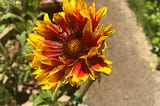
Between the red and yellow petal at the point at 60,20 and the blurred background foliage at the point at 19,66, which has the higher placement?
the red and yellow petal at the point at 60,20

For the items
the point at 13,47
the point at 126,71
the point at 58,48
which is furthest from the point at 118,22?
the point at 58,48

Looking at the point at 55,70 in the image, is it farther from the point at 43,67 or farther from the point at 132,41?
the point at 132,41

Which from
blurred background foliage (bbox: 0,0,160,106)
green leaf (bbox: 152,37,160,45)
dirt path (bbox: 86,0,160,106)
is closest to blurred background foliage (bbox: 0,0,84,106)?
blurred background foliage (bbox: 0,0,160,106)

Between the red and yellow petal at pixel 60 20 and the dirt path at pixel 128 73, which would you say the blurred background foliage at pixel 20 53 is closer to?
the dirt path at pixel 128 73

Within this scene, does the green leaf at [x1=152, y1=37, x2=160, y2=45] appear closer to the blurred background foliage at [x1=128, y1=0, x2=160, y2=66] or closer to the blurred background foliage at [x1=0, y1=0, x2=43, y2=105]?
the blurred background foliage at [x1=128, y1=0, x2=160, y2=66]

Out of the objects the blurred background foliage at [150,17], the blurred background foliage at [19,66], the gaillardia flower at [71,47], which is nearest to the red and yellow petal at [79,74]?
the gaillardia flower at [71,47]

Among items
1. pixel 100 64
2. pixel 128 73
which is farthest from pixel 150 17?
pixel 100 64
